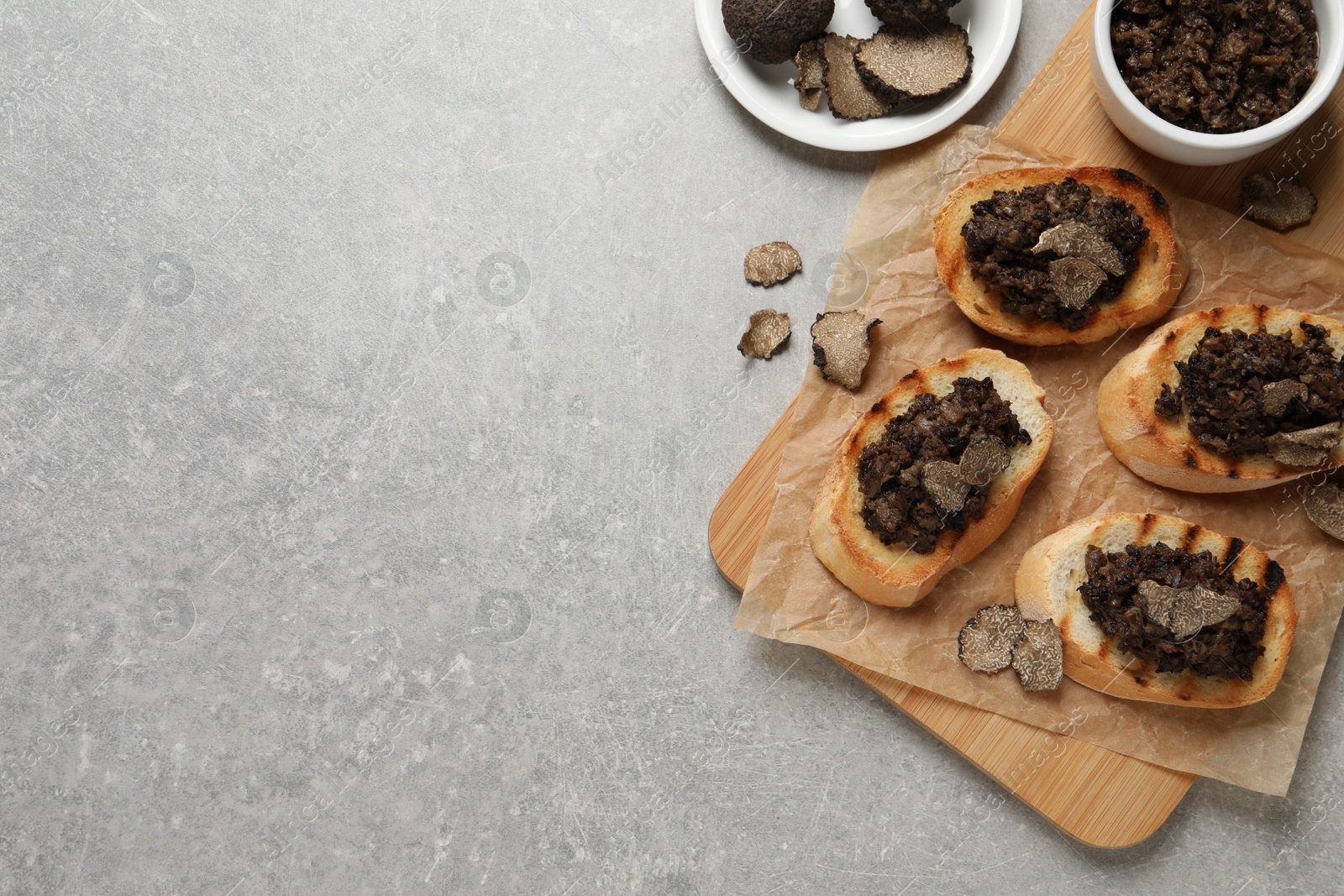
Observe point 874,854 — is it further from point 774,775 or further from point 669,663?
point 669,663

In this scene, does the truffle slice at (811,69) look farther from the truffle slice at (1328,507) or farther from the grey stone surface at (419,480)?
the truffle slice at (1328,507)

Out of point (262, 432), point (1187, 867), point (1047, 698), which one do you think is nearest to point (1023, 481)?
point (1047, 698)

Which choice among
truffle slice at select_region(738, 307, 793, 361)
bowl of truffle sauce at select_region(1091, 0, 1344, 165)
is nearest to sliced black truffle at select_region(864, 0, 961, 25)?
bowl of truffle sauce at select_region(1091, 0, 1344, 165)

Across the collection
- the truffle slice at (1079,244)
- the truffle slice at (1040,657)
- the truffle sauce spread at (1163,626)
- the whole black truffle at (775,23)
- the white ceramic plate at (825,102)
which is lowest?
the truffle slice at (1040,657)

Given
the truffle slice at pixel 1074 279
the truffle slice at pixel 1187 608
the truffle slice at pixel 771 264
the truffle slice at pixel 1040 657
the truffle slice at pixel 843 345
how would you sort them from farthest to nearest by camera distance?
the truffle slice at pixel 771 264, the truffle slice at pixel 843 345, the truffle slice at pixel 1040 657, the truffle slice at pixel 1074 279, the truffle slice at pixel 1187 608

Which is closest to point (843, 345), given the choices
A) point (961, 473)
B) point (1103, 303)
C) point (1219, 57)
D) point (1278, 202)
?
point (961, 473)

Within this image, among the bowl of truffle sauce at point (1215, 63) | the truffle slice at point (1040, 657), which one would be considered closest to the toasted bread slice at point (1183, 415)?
the bowl of truffle sauce at point (1215, 63)

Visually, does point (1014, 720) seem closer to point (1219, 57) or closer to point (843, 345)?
point (843, 345)

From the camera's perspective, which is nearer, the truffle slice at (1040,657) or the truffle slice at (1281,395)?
the truffle slice at (1281,395)
